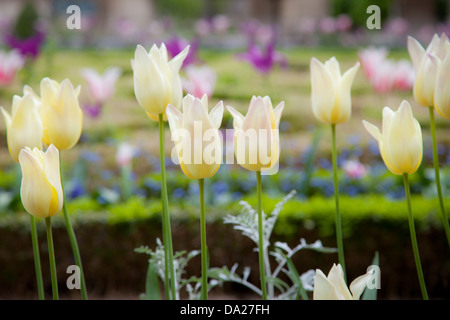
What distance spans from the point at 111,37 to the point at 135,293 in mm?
3850

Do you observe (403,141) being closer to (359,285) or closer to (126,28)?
(359,285)

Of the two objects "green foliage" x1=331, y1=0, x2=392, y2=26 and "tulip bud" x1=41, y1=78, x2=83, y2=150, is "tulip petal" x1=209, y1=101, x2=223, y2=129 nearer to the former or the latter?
"tulip bud" x1=41, y1=78, x2=83, y2=150

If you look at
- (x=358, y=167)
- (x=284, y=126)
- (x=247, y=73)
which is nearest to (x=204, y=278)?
(x=358, y=167)

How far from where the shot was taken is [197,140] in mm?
656

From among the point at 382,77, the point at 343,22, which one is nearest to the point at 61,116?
the point at 382,77

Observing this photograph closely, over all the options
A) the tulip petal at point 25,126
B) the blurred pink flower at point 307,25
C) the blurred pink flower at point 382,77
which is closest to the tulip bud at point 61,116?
the tulip petal at point 25,126

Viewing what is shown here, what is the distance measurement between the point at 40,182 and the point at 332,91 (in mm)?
460

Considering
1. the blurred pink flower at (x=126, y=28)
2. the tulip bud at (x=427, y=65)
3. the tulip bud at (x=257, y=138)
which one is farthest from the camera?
the blurred pink flower at (x=126, y=28)

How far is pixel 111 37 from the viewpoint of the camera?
5598 mm

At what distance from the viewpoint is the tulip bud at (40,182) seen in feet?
2.17

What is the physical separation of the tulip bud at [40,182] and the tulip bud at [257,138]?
235mm

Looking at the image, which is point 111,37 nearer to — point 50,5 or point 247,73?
point 50,5

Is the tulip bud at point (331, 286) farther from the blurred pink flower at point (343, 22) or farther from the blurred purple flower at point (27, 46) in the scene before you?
the blurred pink flower at point (343, 22)

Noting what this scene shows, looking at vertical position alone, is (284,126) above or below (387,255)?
above
